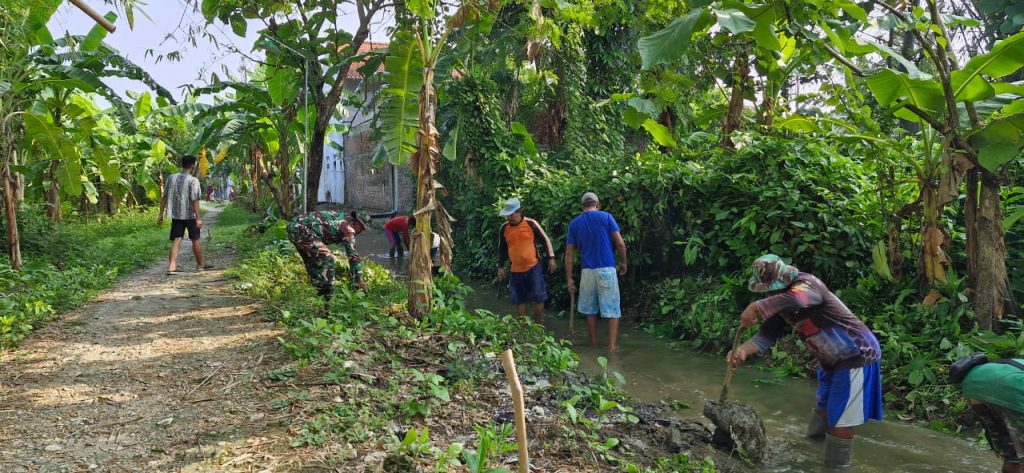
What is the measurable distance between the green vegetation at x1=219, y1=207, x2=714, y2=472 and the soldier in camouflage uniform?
22 cm

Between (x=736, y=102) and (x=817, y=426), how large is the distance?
15.6ft

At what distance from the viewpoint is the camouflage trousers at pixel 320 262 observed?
275 inches

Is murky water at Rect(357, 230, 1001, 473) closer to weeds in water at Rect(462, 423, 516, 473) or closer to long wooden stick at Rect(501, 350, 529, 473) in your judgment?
weeds in water at Rect(462, 423, 516, 473)

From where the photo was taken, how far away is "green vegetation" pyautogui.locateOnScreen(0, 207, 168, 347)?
21.1 feet

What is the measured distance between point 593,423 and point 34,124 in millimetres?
9131

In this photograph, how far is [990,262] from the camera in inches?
218

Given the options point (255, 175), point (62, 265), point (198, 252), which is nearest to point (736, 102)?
point (198, 252)

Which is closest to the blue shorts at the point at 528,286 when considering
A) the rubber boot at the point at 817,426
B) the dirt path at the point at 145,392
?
the dirt path at the point at 145,392

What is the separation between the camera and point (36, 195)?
52.4 ft

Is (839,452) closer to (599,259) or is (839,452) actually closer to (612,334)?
(612,334)

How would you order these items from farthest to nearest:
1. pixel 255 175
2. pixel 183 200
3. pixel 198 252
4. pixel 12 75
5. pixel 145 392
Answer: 1. pixel 255 175
2. pixel 198 252
3. pixel 183 200
4. pixel 12 75
5. pixel 145 392

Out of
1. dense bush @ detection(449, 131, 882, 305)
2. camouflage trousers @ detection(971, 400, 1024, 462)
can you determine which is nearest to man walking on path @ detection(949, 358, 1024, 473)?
camouflage trousers @ detection(971, 400, 1024, 462)

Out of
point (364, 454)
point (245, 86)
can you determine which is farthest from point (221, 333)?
point (245, 86)

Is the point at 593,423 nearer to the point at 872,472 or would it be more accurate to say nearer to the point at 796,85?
the point at 872,472
